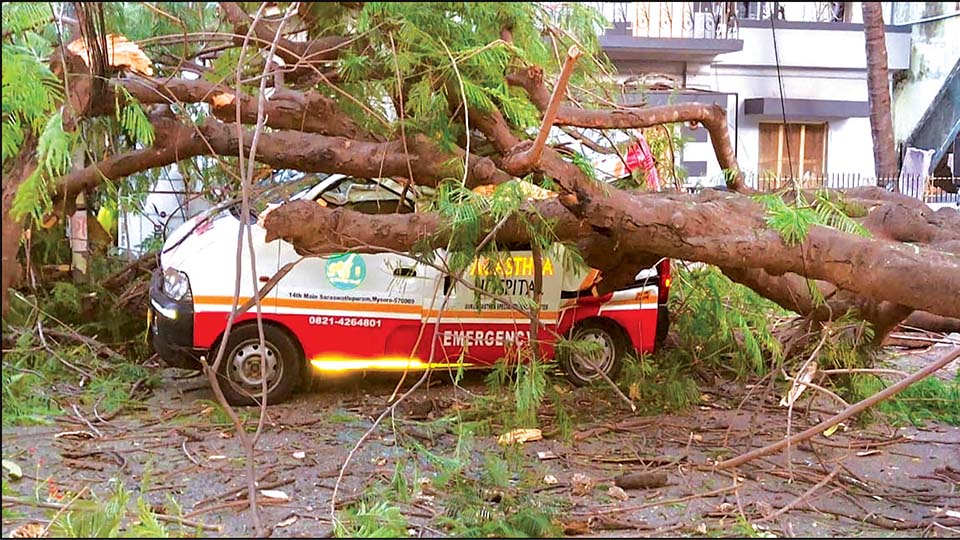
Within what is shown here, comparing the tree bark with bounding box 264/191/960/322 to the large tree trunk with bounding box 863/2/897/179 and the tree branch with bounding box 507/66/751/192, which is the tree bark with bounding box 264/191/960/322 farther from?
the large tree trunk with bounding box 863/2/897/179

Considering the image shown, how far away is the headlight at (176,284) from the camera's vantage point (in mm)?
6277

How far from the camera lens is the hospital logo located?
6.42 m

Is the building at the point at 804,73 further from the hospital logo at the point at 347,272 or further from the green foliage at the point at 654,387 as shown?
the hospital logo at the point at 347,272

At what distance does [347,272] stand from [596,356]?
2.04m

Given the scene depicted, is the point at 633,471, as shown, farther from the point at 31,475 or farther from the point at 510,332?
the point at 31,475

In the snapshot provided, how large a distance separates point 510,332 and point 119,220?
3779 mm

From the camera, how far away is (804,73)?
43.1 feet

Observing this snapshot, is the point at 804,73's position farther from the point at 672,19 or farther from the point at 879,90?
the point at 672,19

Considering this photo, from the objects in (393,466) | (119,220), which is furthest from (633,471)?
(119,220)

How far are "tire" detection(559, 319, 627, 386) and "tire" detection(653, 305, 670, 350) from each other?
31cm

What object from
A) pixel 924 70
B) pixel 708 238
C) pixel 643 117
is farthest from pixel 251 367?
pixel 924 70

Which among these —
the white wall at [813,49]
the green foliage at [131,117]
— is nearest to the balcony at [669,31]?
the white wall at [813,49]

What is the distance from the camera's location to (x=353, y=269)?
646 cm

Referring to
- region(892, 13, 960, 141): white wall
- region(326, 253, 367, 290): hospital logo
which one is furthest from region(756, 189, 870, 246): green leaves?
region(892, 13, 960, 141): white wall
